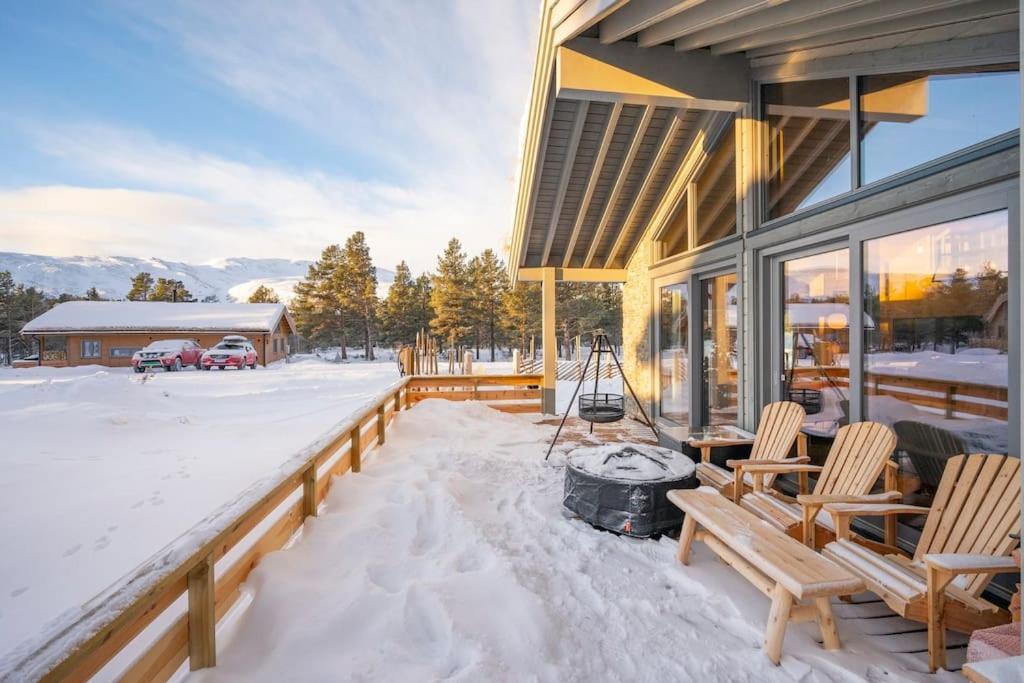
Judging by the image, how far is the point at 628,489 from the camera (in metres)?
3.12

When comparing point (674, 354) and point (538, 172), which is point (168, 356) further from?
point (674, 354)

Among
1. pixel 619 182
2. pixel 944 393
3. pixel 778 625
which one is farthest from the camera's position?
pixel 619 182

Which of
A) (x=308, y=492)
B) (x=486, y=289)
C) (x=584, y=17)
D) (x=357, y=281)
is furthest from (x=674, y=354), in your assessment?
(x=357, y=281)

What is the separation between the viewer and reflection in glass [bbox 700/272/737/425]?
16.6 ft

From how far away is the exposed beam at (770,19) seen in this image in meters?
3.03

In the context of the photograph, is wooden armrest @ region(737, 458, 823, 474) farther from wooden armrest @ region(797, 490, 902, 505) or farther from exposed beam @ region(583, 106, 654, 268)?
exposed beam @ region(583, 106, 654, 268)

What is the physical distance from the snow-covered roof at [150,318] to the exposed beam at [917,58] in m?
24.3

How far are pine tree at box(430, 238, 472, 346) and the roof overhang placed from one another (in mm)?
21302

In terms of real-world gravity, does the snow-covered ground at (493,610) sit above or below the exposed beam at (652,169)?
below

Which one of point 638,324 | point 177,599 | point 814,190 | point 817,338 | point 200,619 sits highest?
point 814,190

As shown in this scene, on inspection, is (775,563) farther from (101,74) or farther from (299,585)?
(101,74)

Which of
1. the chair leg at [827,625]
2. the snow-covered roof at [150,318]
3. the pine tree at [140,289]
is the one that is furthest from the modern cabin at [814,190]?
the pine tree at [140,289]

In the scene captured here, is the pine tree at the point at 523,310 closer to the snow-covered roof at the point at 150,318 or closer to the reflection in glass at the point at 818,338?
the snow-covered roof at the point at 150,318

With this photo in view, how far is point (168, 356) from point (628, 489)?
2216cm
